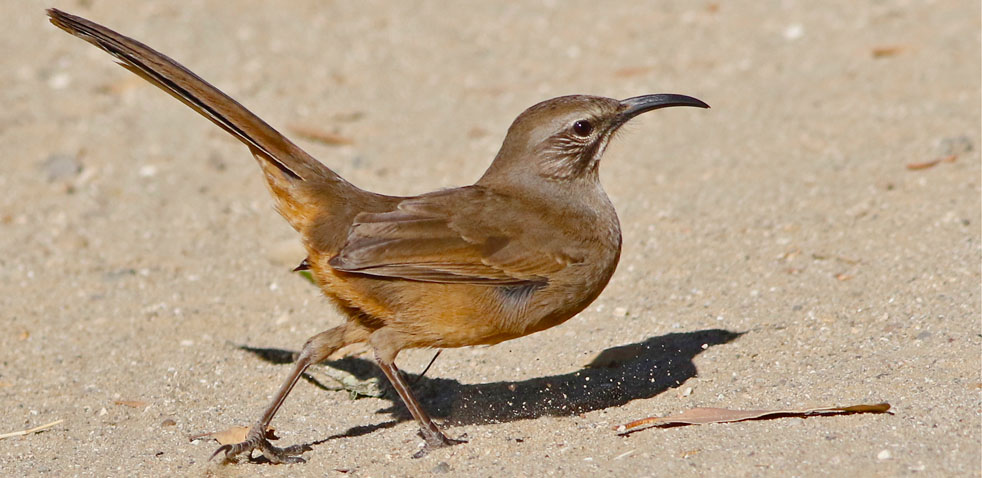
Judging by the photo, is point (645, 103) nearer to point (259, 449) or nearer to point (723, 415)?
point (723, 415)

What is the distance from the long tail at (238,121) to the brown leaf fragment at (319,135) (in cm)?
400

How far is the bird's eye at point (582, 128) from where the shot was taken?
5316mm

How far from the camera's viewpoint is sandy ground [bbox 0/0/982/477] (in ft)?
15.8

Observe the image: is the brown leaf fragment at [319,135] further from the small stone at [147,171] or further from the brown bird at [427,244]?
the brown bird at [427,244]

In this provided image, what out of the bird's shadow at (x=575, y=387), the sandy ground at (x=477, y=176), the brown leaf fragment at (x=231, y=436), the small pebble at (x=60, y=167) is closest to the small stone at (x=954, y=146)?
the sandy ground at (x=477, y=176)

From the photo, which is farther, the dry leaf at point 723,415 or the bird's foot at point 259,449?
the bird's foot at point 259,449

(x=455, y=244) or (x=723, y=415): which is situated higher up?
(x=455, y=244)

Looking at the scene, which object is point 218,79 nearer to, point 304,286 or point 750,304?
point 304,286

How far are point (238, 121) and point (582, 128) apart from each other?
1560 mm

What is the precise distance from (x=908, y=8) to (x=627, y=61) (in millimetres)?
2738

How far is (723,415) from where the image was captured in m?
4.71

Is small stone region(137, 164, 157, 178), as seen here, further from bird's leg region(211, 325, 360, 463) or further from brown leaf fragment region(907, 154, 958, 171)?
brown leaf fragment region(907, 154, 958, 171)

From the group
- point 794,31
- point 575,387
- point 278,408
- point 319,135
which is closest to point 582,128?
point 575,387

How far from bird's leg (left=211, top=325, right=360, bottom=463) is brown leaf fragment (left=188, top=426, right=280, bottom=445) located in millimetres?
83
